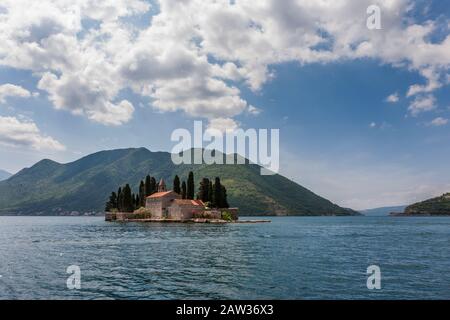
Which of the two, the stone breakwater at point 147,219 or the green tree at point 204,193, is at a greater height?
the green tree at point 204,193

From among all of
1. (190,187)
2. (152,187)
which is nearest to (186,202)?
(190,187)

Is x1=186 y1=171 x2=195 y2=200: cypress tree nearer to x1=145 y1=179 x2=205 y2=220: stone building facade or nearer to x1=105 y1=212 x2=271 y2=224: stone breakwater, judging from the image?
x1=145 y1=179 x2=205 y2=220: stone building facade

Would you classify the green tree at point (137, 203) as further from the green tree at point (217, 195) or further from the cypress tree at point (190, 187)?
the green tree at point (217, 195)

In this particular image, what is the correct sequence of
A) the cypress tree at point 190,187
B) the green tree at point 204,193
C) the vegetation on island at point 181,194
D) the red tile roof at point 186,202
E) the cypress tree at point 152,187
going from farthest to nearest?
1. the cypress tree at point 152,187
2. the green tree at point 204,193
3. the cypress tree at point 190,187
4. the vegetation on island at point 181,194
5. the red tile roof at point 186,202

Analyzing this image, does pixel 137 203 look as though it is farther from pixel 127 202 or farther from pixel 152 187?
pixel 152 187

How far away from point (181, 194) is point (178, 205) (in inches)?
539

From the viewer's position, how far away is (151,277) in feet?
109

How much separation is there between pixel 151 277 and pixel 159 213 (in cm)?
13207

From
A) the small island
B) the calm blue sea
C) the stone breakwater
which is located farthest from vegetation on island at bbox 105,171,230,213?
the calm blue sea

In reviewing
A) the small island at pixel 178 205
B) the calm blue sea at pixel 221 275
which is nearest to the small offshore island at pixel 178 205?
the small island at pixel 178 205

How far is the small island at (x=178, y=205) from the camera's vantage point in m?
156

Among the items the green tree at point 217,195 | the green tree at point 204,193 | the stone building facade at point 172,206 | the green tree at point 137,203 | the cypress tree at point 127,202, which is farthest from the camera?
the green tree at point 137,203

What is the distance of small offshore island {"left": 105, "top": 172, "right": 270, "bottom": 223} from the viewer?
6137 inches
